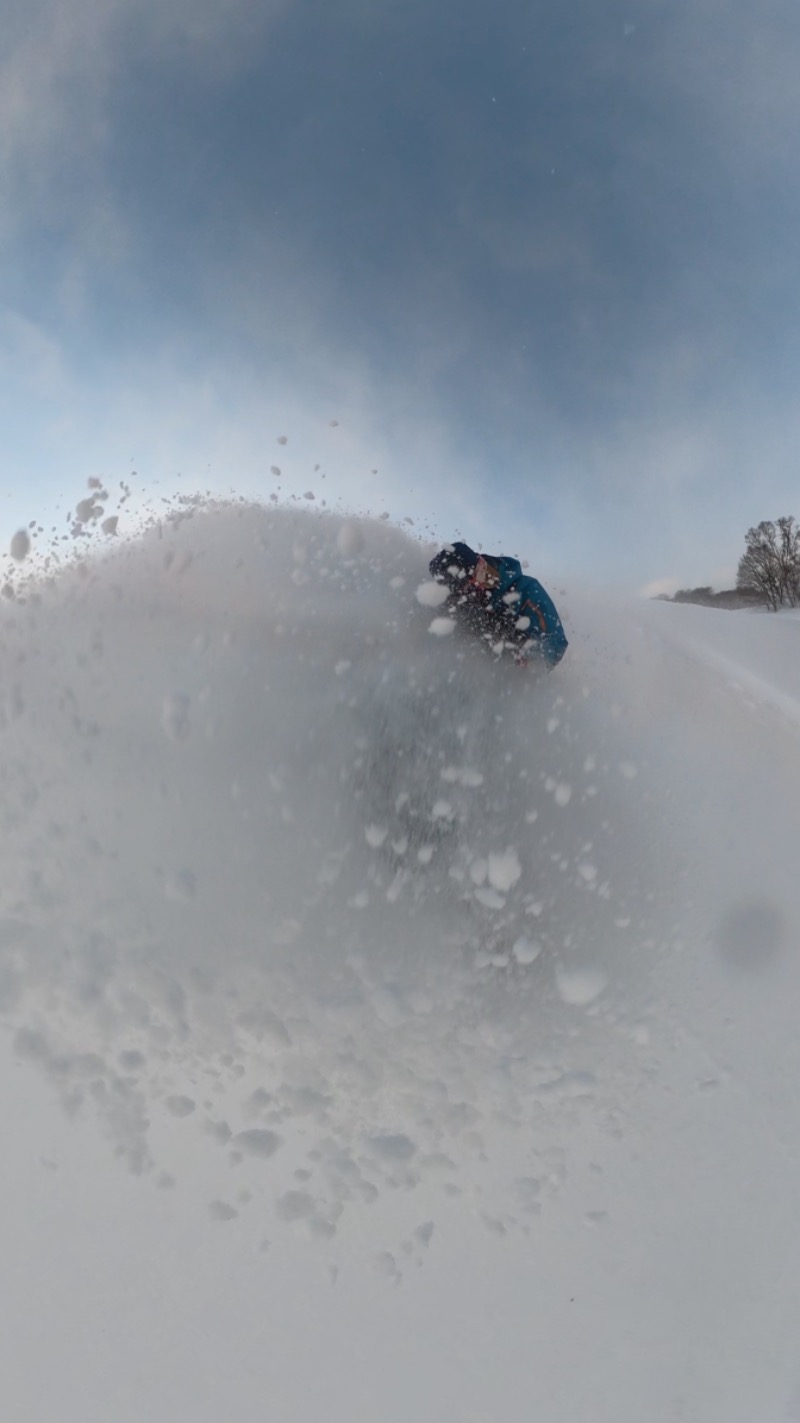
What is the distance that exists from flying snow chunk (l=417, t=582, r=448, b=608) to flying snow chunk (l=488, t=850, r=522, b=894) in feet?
2.45

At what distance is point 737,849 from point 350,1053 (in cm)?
146

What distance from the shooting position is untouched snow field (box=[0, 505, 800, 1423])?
164 cm

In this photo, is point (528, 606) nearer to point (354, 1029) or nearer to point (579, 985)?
point (579, 985)

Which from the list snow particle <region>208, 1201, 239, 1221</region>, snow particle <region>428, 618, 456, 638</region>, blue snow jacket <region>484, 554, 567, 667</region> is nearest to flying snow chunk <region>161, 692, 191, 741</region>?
snow particle <region>428, 618, 456, 638</region>

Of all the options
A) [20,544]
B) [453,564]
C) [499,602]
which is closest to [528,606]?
[499,602]

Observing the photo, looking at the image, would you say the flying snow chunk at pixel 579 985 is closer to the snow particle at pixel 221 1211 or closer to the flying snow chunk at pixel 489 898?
the flying snow chunk at pixel 489 898

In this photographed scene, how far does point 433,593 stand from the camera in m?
2.03

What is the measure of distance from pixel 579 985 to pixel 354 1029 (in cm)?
64

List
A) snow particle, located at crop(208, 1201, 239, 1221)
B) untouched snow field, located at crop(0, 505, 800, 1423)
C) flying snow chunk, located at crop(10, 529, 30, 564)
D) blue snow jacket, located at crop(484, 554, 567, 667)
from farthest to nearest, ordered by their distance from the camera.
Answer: flying snow chunk, located at crop(10, 529, 30, 564), blue snow jacket, located at crop(484, 554, 567, 667), snow particle, located at crop(208, 1201, 239, 1221), untouched snow field, located at crop(0, 505, 800, 1423)

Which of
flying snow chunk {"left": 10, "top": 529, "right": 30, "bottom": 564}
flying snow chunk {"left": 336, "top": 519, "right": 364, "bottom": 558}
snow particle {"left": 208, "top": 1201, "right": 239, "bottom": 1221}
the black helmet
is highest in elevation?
flying snow chunk {"left": 10, "top": 529, "right": 30, "bottom": 564}

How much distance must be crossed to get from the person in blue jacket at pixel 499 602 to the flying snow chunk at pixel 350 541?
24 centimetres

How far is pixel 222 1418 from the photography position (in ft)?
5.09

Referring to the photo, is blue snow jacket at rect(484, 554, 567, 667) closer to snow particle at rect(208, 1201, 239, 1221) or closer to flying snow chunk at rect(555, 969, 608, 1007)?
flying snow chunk at rect(555, 969, 608, 1007)

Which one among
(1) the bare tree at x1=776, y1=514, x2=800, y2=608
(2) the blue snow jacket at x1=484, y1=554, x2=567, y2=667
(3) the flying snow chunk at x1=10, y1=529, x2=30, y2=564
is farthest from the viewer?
(1) the bare tree at x1=776, y1=514, x2=800, y2=608
